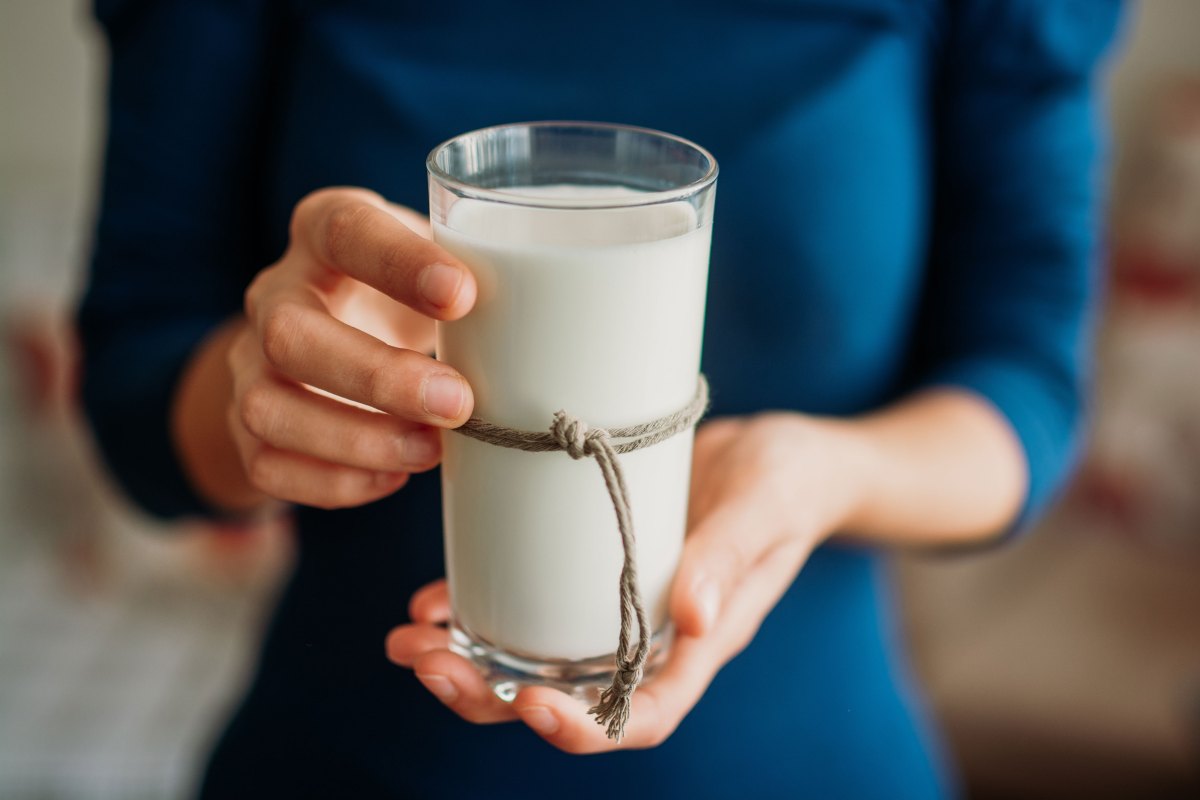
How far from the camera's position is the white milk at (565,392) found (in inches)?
20.4

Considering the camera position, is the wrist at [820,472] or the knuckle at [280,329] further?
the wrist at [820,472]

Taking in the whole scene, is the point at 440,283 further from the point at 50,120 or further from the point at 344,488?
the point at 50,120

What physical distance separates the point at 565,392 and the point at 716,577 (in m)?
0.14

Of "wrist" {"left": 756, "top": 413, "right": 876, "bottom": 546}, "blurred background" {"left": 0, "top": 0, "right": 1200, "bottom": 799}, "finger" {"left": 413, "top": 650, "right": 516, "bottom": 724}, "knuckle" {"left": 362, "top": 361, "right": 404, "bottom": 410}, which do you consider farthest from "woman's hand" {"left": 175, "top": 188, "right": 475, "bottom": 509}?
"blurred background" {"left": 0, "top": 0, "right": 1200, "bottom": 799}

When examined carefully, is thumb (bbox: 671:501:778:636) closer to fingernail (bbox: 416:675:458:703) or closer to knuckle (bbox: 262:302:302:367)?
fingernail (bbox: 416:675:458:703)

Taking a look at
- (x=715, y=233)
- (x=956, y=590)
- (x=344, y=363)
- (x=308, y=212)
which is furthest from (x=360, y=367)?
(x=956, y=590)

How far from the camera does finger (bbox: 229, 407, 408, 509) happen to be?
60 centimetres

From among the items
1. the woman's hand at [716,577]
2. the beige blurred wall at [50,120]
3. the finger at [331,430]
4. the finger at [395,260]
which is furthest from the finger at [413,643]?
the beige blurred wall at [50,120]

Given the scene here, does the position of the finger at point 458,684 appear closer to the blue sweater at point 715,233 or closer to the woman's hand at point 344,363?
the woman's hand at point 344,363

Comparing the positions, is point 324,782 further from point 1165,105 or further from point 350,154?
point 1165,105

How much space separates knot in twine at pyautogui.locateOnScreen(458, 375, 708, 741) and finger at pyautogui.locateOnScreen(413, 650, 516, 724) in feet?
0.23

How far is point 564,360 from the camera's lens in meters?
0.53

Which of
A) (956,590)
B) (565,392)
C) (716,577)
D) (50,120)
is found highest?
(565,392)

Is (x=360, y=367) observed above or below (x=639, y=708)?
above
